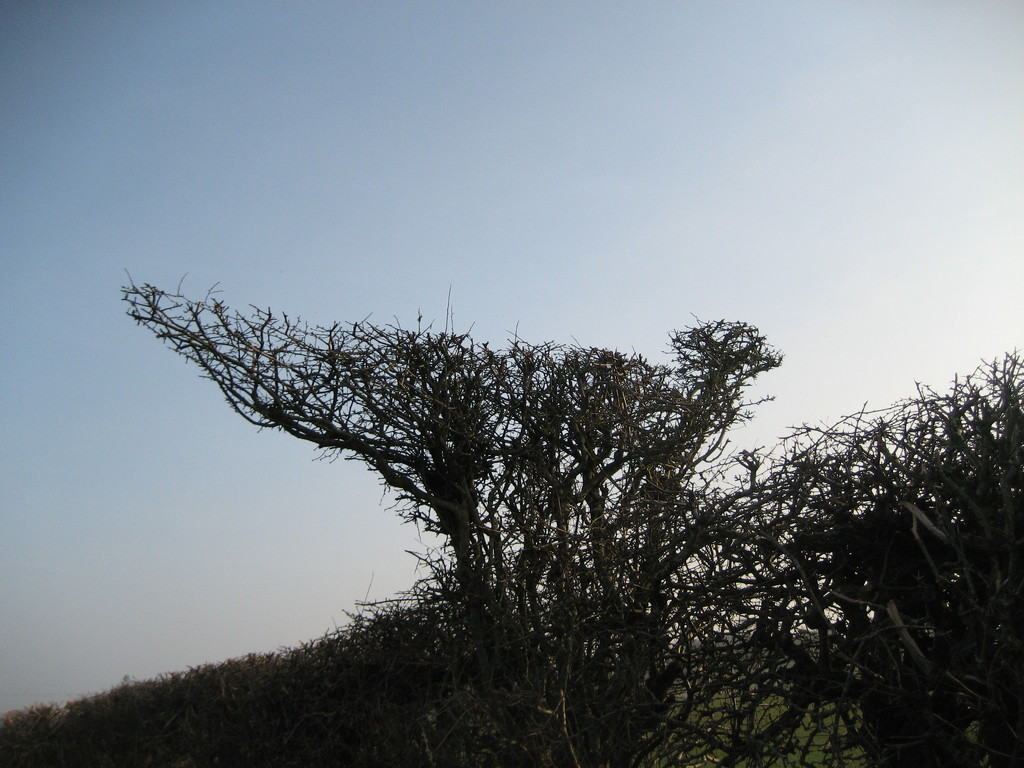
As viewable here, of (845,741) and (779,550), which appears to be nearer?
(845,741)

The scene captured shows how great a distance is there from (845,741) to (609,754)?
55.2 inches

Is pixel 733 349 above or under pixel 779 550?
above

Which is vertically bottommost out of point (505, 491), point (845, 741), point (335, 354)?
point (845, 741)

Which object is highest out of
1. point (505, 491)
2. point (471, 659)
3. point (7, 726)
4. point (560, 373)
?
point (560, 373)

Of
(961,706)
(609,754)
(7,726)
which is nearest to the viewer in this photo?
(961,706)

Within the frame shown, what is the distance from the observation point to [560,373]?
7301 millimetres

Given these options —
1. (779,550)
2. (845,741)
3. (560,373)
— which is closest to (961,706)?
(845,741)

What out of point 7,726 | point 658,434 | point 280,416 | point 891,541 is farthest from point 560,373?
point 7,726

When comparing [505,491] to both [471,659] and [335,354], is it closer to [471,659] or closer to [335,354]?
[471,659]

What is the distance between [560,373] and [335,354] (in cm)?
206

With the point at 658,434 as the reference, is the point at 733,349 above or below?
above

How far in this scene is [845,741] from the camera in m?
4.09

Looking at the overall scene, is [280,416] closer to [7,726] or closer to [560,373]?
[560,373]

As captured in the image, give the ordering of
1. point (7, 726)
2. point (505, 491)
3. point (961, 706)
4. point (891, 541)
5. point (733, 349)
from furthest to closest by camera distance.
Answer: point (7, 726) < point (733, 349) < point (505, 491) < point (891, 541) < point (961, 706)
